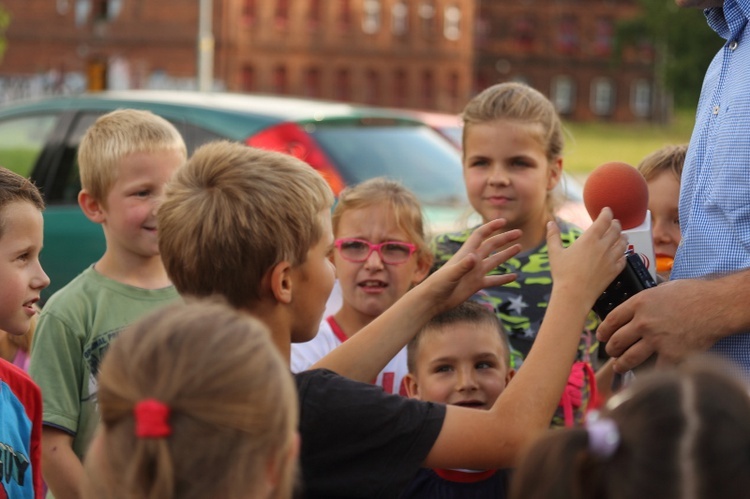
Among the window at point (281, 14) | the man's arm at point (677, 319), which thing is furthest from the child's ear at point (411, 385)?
the window at point (281, 14)

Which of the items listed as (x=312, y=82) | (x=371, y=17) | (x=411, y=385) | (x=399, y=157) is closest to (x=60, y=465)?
(x=411, y=385)

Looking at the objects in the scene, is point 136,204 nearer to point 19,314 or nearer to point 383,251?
point 19,314

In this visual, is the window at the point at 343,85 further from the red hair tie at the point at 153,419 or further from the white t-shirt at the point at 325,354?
the red hair tie at the point at 153,419

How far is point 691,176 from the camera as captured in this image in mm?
3195

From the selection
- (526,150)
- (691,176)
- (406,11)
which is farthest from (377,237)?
(406,11)

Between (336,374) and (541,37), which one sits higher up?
(541,37)

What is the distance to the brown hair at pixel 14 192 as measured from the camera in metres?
3.34

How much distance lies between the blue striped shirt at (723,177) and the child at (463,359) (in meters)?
0.65

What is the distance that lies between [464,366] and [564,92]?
2914 inches

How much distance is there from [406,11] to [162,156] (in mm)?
57415

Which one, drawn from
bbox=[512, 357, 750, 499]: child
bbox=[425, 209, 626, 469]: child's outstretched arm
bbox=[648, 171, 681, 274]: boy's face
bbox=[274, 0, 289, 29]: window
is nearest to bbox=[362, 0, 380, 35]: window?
bbox=[274, 0, 289, 29]: window

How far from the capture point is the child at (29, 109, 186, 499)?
11.8 feet

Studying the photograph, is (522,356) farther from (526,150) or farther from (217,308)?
(217,308)

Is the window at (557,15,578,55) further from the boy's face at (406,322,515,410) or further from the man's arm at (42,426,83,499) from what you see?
the man's arm at (42,426,83,499)
